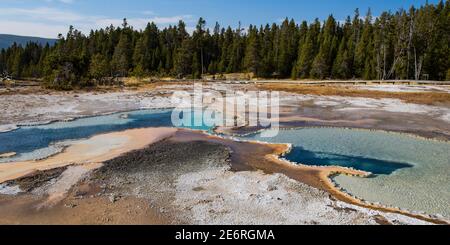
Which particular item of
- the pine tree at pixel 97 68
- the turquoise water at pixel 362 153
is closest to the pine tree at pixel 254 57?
the pine tree at pixel 97 68

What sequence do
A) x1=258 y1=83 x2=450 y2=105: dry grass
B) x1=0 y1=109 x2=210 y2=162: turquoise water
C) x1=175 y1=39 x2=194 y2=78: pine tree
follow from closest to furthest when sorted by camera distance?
x1=0 y1=109 x2=210 y2=162: turquoise water, x1=258 y1=83 x2=450 y2=105: dry grass, x1=175 y1=39 x2=194 y2=78: pine tree

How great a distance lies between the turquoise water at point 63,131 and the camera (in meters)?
20.2

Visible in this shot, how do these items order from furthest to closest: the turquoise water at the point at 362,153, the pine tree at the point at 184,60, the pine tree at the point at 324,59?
the pine tree at the point at 184,60 < the pine tree at the point at 324,59 < the turquoise water at the point at 362,153

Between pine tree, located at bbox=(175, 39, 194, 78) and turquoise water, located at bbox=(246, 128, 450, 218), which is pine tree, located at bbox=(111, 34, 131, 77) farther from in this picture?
turquoise water, located at bbox=(246, 128, 450, 218)

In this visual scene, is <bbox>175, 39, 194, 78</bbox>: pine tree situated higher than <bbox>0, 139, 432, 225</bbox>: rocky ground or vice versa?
<bbox>175, 39, 194, 78</bbox>: pine tree

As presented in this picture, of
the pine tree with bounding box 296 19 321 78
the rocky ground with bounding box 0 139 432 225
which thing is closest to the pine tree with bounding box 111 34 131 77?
the pine tree with bounding box 296 19 321 78

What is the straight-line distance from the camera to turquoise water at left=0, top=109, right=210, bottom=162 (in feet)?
66.1

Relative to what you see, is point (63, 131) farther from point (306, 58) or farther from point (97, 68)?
point (306, 58)

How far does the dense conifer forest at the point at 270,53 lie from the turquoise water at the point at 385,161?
138ft

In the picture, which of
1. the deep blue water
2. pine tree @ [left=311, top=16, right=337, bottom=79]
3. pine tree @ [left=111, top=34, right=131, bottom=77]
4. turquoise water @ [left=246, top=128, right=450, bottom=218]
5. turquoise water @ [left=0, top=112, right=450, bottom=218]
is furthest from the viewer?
pine tree @ [left=111, top=34, right=131, bottom=77]

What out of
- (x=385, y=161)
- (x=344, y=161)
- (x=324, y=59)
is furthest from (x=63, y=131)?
(x=324, y=59)

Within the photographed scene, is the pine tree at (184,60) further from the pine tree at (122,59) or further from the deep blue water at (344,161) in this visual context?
the deep blue water at (344,161)

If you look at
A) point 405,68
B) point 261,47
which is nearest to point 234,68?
point 261,47

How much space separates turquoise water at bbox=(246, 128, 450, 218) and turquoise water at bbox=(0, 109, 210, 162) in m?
8.79
